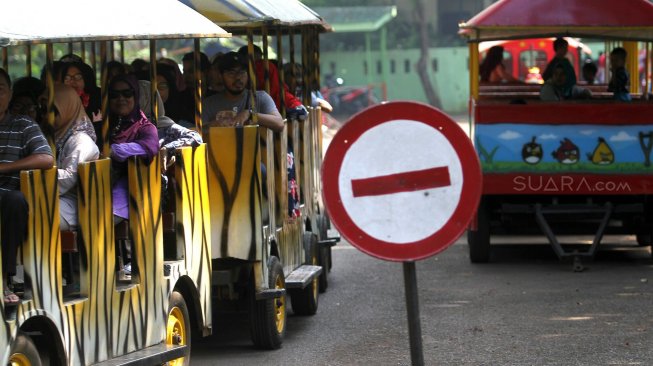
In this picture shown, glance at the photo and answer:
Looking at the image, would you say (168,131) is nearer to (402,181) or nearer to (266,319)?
(266,319)

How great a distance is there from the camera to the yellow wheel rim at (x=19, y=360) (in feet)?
19.1

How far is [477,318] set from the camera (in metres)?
10.2

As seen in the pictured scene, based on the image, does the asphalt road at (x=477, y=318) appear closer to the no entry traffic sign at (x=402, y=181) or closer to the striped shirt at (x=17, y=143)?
the striped shirt at (x=17, y=143)

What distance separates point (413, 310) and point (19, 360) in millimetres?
1758

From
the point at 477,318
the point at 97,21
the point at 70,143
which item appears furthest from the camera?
the point at 477,318

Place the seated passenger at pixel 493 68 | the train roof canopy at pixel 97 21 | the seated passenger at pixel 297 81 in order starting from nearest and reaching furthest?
the train roof canopy at pixel 97 21
the seated passenger at pixel 297 81
the seated passenger at pixel 493 68

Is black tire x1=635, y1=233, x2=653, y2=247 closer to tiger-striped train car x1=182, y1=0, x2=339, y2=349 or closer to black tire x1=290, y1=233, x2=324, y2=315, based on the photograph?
black tire x1=290, y1=233, x2=324, y2=315

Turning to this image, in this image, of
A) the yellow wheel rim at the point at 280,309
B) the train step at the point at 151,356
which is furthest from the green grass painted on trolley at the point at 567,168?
the train step at the point at 151,356

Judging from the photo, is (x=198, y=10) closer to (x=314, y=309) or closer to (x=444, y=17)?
(x=314, y=309)

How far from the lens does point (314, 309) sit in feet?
34.8

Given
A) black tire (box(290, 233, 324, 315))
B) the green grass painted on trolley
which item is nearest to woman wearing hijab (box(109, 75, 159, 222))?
black tire (box(290, 233, 324, 315))

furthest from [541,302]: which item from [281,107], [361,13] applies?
[361,13]

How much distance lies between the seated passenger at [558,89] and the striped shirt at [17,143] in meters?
8.07

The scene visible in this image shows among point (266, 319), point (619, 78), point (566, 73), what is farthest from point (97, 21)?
point (619, 78)
